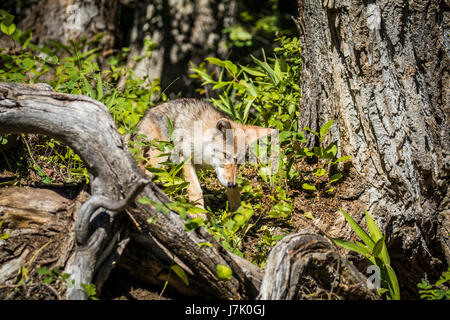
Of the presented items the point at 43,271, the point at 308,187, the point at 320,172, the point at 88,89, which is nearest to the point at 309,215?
the point at 308,187

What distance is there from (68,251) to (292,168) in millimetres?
2285

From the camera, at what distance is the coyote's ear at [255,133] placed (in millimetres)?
4319

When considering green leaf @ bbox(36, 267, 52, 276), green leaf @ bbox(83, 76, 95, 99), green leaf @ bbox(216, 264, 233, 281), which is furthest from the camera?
green leaf @ bbox(83, 76, 95, 99)

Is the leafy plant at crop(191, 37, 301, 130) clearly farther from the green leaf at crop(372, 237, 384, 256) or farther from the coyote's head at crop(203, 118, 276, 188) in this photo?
the green leaf at crop(372, 237, 384, 256)

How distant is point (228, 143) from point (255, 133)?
317 millimetres

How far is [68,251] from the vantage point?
9.17 ft

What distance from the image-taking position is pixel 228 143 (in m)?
4.38

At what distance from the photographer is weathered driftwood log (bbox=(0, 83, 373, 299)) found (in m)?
2.73

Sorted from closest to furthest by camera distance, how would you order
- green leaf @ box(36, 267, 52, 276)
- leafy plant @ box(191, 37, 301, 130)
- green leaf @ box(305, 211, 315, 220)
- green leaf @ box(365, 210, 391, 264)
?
green leaf @ box(36, 267, 52, 276)
green leaf @ box(365, 210, 391, 264)
green leaf @ box(305, 211, 315, 220)
leafy plant @ box(191, 37, 301, 130)

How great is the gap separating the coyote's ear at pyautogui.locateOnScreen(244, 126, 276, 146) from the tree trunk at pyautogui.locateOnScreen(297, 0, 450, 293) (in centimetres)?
69

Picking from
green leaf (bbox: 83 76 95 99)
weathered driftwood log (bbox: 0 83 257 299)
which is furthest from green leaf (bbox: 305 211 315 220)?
green leaf (bbox: 83 76 95 99)

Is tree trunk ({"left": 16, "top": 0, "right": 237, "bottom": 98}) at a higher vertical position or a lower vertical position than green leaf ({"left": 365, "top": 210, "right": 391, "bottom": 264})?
higher

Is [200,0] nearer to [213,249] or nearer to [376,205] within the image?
[376,205]

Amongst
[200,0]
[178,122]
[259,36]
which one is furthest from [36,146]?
[259,36]
